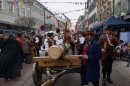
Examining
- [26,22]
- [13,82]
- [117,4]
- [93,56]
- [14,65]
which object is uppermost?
[117,4]

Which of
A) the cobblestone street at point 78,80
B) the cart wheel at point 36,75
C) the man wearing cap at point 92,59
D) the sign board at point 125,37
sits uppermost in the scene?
the sign board at point 125,37

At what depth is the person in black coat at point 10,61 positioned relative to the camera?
7352 mm

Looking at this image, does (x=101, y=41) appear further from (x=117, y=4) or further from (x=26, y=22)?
(x=26, y=22)

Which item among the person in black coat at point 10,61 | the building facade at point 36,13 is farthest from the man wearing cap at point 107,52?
the building facade at point 36,13

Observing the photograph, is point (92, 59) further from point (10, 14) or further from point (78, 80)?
point (10, 14)

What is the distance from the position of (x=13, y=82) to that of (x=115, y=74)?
396cm

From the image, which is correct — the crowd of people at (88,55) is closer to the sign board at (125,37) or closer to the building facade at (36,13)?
the sign board at (125,37)

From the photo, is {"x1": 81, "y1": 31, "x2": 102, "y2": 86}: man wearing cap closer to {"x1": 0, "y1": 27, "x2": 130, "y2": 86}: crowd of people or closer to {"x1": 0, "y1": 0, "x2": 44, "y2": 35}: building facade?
{"x1": 0, "y1": 27, "x2": 130, "y2": 86}: crowd of people

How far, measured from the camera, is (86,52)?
4.81 m

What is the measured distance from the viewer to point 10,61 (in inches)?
293

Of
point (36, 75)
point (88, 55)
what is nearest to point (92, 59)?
point (88, 55)

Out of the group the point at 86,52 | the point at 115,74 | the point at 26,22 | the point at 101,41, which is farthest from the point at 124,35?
the point at 26,22

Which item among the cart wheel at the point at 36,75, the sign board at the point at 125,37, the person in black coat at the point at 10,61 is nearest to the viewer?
the cart wheel at the point at 36,75

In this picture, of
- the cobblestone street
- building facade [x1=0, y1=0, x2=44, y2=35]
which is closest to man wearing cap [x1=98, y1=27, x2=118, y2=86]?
the cobblestone street
